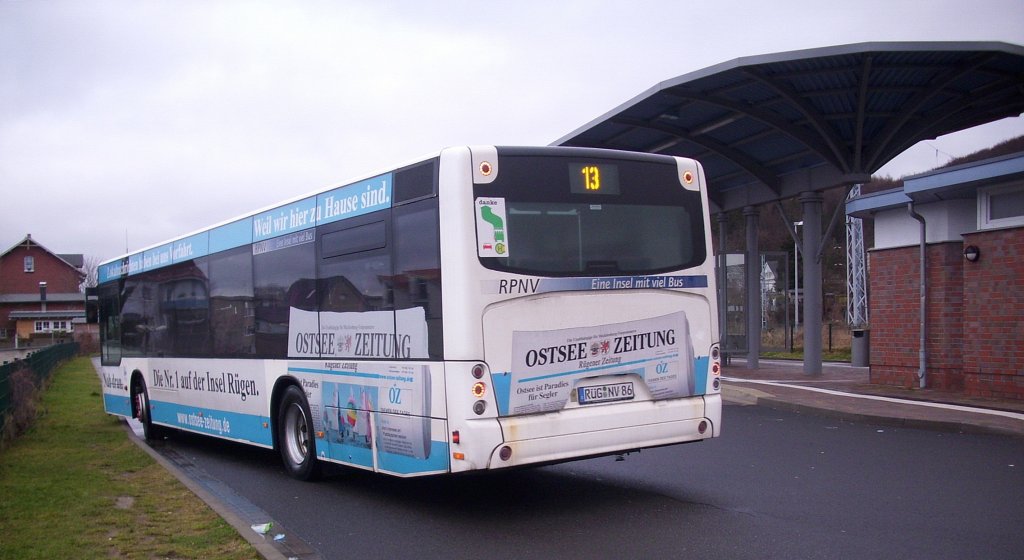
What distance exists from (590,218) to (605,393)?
147 cm

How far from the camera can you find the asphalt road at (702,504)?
6.88 metres

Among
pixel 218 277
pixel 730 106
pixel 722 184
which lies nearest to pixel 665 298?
pixel 218 277

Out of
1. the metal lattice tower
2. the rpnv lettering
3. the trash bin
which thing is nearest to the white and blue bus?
the rpnv lettering

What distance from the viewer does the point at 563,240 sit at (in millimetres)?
7918

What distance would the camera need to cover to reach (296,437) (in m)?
10.5

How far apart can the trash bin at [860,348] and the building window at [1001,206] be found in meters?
9.10

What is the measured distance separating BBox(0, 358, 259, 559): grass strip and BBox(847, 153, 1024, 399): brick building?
1177cm

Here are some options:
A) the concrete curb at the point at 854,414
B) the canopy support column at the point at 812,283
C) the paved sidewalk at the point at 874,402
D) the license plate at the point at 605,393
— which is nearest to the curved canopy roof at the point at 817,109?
the canopy support column at the point at 812,283

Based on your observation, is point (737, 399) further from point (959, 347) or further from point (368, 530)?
point (368, 530)

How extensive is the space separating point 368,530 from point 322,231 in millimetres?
3179

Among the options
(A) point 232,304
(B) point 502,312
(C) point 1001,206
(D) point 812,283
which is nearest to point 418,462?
(B) point 502,312

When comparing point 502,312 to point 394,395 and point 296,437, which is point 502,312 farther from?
point 296,437

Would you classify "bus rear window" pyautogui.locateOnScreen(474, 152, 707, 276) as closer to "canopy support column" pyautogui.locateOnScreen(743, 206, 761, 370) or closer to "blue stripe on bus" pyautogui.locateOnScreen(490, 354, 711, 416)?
"blue stripe on bus" pyautogui.locateOnScreen(490, 354, 711, 416)

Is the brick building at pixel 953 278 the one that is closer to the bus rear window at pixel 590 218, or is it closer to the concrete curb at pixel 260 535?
the bus rear window at pixel 590 218
